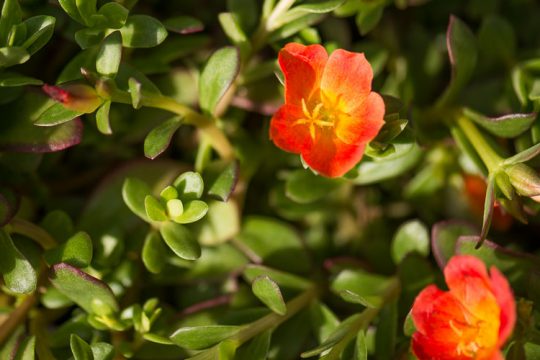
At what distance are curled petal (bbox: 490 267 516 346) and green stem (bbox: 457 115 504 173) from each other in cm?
28

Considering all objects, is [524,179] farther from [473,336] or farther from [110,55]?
[110,55]

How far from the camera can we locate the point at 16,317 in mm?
1280

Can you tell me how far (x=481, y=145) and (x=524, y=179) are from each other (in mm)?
156

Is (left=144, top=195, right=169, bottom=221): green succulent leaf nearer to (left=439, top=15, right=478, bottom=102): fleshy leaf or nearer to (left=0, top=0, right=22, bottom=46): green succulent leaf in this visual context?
(left=0, top=0, right=22, bottom=46): green succulent leaf

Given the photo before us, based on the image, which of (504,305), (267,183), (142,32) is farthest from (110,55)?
(504,305)

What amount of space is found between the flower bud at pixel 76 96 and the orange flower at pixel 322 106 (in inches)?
10.9

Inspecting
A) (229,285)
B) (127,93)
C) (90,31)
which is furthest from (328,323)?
(90,31)

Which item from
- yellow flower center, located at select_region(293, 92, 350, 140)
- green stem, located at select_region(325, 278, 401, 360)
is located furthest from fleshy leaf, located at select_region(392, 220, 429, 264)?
yellow flower center, located at select_region(293, 92, 350, 140)

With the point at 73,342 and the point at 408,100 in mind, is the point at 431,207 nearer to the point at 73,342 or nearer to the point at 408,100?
the point at 408,100

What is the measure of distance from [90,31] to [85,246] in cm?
35

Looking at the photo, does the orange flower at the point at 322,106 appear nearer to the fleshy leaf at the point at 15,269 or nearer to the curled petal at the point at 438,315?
the curled petal at the point at 438,315

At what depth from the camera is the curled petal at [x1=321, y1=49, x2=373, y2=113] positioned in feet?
3.76

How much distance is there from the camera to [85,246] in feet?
3.95

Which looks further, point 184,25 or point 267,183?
point 267,183
